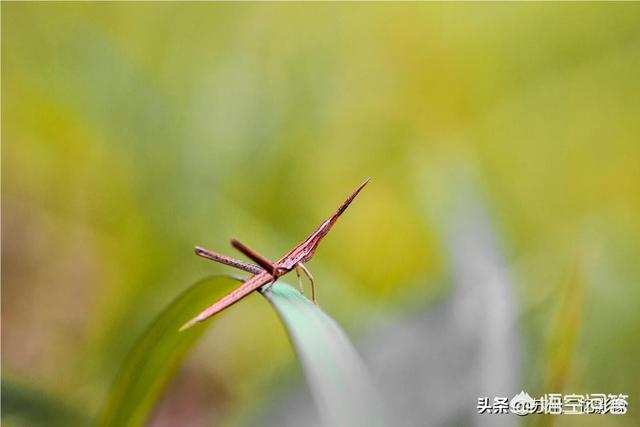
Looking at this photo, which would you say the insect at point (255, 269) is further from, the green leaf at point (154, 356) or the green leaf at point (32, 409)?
the green leaf at point (32, 409)

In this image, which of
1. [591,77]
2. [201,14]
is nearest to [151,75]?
[201,14]

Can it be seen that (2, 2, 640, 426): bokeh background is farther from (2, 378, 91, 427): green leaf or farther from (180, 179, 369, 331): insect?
(180, 179, 369, 331): insect

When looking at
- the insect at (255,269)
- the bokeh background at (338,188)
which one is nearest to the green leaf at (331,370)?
the insect at (255,269)

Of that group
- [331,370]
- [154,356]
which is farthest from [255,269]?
[331,370]

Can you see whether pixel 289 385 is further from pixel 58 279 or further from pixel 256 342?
pixel 58 279

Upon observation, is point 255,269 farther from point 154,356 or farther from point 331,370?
point 331,370

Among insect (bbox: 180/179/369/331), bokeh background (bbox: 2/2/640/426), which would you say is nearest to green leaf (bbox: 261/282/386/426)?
insect (bbox: 180/179/369/331)
